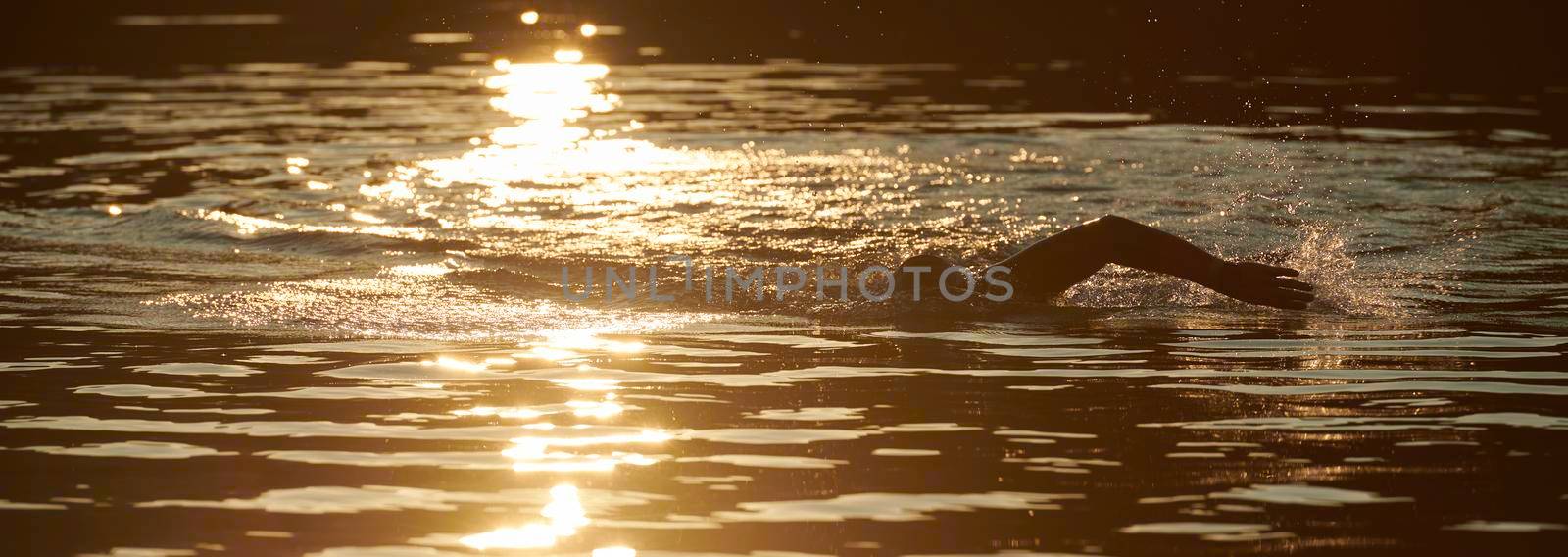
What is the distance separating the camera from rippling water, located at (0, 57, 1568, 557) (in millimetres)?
6258

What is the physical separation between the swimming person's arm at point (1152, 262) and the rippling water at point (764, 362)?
224 mm

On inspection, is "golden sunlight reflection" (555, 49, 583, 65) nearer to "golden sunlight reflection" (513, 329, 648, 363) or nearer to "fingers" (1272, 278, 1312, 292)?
"golden sunlight reflection" (513, 329, 648, 363)

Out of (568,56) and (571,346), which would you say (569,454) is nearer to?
(571,346)

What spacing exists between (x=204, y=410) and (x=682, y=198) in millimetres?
7026

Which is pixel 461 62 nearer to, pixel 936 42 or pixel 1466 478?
pixel 936 42

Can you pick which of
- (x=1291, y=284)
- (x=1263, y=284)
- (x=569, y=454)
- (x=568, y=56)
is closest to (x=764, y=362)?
(x=569, y=454)

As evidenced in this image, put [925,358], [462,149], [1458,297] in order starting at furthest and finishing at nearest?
1. [462,149]
2. [1458,297]
3. [925,358]

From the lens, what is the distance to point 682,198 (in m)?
14.5

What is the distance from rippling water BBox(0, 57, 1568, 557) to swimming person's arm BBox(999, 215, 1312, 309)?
22 cm

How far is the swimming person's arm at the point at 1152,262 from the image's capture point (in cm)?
951

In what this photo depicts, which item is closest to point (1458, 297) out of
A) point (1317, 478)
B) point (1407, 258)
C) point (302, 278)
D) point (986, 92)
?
point (1407, 258)

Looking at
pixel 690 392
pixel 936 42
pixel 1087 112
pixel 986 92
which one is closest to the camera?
pixel 690 392

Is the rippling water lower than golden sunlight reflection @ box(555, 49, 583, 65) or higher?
lower

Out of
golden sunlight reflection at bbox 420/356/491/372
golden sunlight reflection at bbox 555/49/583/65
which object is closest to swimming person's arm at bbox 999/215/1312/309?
golden sunlight reflection at bbox 420/356/491/372
